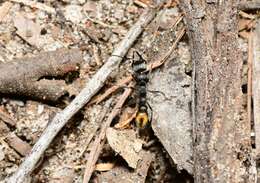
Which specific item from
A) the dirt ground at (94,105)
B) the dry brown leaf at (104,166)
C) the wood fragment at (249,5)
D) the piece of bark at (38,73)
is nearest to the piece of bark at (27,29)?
the dirt ground at (94,105)

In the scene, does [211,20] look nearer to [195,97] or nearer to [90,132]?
[195,97]

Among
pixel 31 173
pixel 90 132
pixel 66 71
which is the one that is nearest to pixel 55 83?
pixel 66 71

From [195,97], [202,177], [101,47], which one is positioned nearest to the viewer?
[202,177]

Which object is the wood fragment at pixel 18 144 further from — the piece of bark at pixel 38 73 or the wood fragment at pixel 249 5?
the wood fragment at pixel 249 5

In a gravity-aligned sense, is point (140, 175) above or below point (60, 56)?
below

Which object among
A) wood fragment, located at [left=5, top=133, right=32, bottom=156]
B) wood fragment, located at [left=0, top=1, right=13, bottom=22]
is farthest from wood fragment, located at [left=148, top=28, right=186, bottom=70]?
wood fragment, located at [left=0, top=1, right=13, bottom=22]
